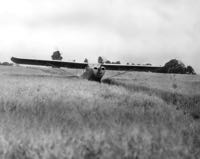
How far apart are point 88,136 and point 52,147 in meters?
0.56

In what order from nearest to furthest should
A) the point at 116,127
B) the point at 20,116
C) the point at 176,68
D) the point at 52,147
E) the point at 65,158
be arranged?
the point at 65,158, the point at 52,147, the point at 116,127, the point at 20,116, the point at 176,68

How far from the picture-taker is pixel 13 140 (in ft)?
11.0

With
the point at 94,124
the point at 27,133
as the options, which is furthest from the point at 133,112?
the point at 27,133

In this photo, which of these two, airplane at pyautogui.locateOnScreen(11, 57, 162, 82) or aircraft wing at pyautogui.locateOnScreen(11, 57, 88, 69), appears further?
aircraft wing at pyautogui.locateOnScreen(11, 57, 88, 69)

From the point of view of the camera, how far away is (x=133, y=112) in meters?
5.79

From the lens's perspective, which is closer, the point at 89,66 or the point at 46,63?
the point at 89,66

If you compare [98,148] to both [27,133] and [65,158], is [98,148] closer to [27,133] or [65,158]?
[65,158]

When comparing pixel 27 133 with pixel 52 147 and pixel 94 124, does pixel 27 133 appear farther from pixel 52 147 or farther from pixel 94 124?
pixel 94 124

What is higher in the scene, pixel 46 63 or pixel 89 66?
pixel 46 63

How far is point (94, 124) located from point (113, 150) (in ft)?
4.10

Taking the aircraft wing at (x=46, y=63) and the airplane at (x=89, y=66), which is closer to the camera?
the airplane at (x=89, y=66)

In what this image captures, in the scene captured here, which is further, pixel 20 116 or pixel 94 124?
pixel 20 116

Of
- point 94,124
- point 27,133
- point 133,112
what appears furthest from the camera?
point 133,112

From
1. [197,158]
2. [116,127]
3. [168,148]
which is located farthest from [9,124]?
[197,158]
